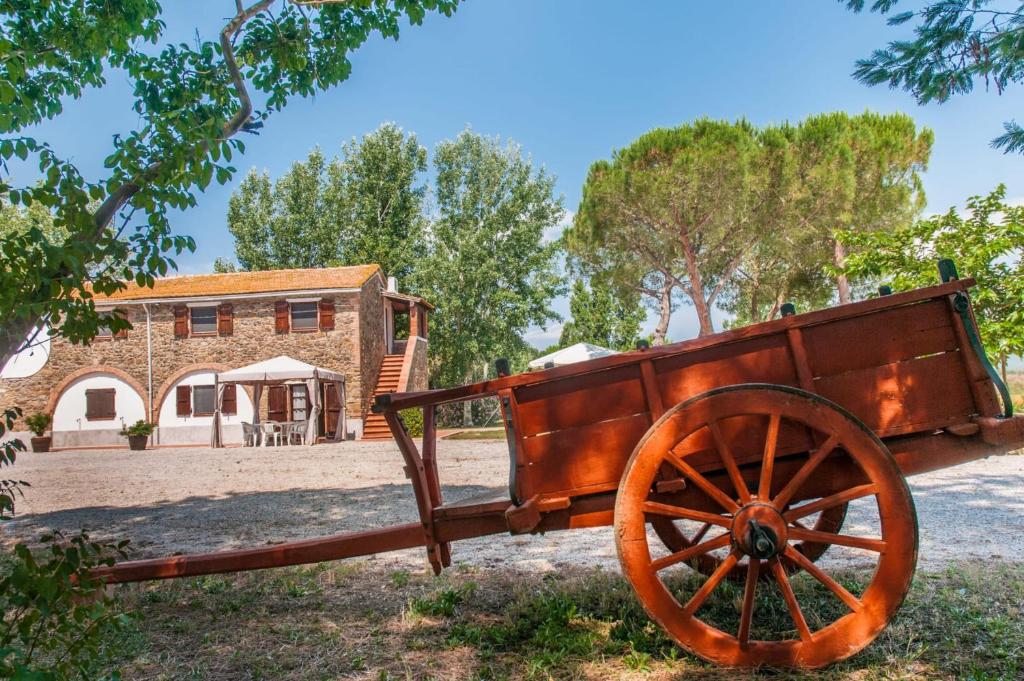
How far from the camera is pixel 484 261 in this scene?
28219 millimetres

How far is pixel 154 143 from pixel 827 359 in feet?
10.7

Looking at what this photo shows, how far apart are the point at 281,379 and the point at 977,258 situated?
16.2 metres

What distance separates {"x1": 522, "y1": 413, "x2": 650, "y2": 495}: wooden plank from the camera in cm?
255

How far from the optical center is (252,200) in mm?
34250

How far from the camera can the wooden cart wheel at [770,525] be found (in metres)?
2.22

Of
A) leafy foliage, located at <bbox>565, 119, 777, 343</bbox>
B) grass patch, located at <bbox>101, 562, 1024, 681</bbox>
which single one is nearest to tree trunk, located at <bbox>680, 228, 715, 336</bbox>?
leafy foliage, located at <bbox>565, 119, 777, 343</bbox>

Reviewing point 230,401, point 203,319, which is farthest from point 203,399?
point 203,319

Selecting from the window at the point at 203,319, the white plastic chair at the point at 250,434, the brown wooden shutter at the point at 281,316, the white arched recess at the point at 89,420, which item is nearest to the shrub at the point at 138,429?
the white plastic chair at the point at 250,434

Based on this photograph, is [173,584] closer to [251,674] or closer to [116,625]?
[251,674]

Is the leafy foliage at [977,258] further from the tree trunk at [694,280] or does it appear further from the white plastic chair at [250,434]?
the white plastic chair at [250,434]

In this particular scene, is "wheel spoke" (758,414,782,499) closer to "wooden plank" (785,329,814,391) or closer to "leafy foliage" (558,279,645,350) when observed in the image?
"wooden plank" (785,329,814,391)

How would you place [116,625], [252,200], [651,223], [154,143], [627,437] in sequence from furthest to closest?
[252,200], [651,223], [154,143], [627,437], [116,625]

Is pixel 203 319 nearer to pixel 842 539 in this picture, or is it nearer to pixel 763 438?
pixel 763 438

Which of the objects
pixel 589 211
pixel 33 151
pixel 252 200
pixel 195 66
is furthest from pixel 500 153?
pixel 33 151
